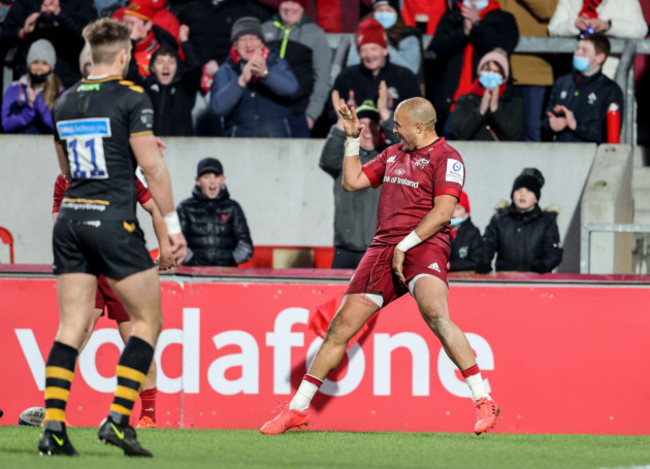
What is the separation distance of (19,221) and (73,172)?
642 cm

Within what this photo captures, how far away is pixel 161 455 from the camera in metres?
6.25

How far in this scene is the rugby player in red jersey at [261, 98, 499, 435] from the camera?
759 cm

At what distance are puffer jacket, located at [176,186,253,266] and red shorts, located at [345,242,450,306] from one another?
2637 mm

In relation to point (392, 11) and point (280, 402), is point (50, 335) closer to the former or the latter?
point (280, 402)

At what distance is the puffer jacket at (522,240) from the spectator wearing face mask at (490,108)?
78.3 inches

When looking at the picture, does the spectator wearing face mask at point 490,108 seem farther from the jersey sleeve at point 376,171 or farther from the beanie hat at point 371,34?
the jersey sleeve at point 376,171

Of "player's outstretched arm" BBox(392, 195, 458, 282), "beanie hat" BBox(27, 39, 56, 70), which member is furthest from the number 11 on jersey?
"beanie hat" BBox(27, 39, 56, 70)

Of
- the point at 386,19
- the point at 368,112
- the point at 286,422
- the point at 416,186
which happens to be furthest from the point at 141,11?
the point at 286,422

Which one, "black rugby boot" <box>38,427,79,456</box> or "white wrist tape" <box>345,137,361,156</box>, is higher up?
"white wrist tape" <box>345,137,361,156</box>

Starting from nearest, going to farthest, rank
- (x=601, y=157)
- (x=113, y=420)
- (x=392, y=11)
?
1. (x=113, y=420)
2. (x=601, y=157)
3. (x=392, y=11)

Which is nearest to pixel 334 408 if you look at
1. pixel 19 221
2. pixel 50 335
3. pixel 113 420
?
pixel 50 335

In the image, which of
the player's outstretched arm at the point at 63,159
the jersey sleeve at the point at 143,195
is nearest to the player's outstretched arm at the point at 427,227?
the jersey sleeve at the point at 143,195

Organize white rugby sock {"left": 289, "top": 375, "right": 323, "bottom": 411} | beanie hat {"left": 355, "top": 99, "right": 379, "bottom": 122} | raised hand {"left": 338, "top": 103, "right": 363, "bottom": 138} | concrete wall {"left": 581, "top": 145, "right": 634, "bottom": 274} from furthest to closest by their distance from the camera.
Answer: concrete wall {"left": 581, "top": 145, "right": 634, "bottom": 274} < beanie hat {"left": 355, "top": 99, "right": 379, "bottom": 122} < raised hand {"left": 338, "top": 103, "right": 363, "bottom": 138} < white rugby sock {"left": 289, "top": 375, "right": 323, "bottom": 411}

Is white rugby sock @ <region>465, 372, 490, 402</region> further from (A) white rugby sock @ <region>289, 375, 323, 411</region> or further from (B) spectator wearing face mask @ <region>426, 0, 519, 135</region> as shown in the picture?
(B) spectator wearing face mask @ <region>426, 0, 519, 135</region>
